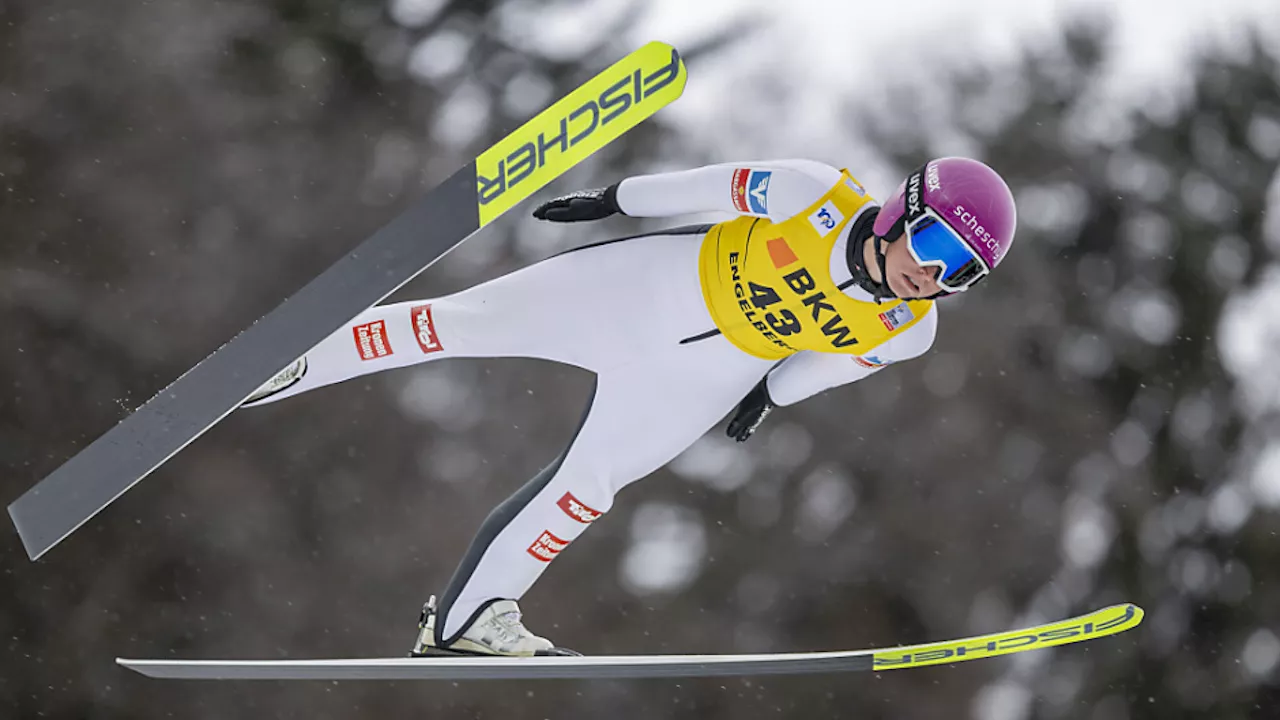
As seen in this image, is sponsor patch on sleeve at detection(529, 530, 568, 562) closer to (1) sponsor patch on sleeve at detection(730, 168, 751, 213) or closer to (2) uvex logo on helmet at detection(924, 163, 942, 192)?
(1) sponsor patch on sleeve at detection(730, 168, 751, 213)

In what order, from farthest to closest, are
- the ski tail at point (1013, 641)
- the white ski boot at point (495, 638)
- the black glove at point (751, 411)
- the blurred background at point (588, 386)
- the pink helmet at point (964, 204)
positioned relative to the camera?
the blurred background at point (588, 386)
the ski tail at point (1013, 641)
the black glove at point (751, 411)
the white ski boot at point (495, 638)
the pink helmet at point (964, 204)

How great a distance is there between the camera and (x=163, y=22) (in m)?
6.38

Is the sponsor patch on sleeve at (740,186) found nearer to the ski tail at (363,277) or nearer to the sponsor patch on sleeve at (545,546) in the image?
the ski tail at (363,277)

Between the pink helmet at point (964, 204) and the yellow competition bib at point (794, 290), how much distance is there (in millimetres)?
150

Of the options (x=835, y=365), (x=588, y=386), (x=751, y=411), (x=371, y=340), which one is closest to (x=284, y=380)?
(x=371, y=340)

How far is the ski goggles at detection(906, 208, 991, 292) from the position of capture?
7.66ft

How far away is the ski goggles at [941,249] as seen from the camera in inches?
92.0

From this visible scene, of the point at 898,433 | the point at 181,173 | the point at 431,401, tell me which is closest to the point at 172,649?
the point at 431,401

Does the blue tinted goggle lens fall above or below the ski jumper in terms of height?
below

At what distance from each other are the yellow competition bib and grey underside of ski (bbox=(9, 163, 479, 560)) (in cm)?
68

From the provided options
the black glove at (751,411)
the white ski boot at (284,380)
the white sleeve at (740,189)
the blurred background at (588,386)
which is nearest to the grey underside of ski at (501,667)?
the black glove at (751,411)

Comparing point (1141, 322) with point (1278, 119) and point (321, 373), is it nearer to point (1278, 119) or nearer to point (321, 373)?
point (1278, 119)

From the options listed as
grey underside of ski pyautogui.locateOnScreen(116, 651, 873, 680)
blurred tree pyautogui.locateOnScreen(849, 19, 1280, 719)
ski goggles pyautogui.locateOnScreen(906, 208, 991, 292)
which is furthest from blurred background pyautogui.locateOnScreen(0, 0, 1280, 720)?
ski goggles pyautogui.locateOnScreen(906, 208, 991, 292)

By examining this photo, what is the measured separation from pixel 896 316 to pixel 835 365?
25cm
